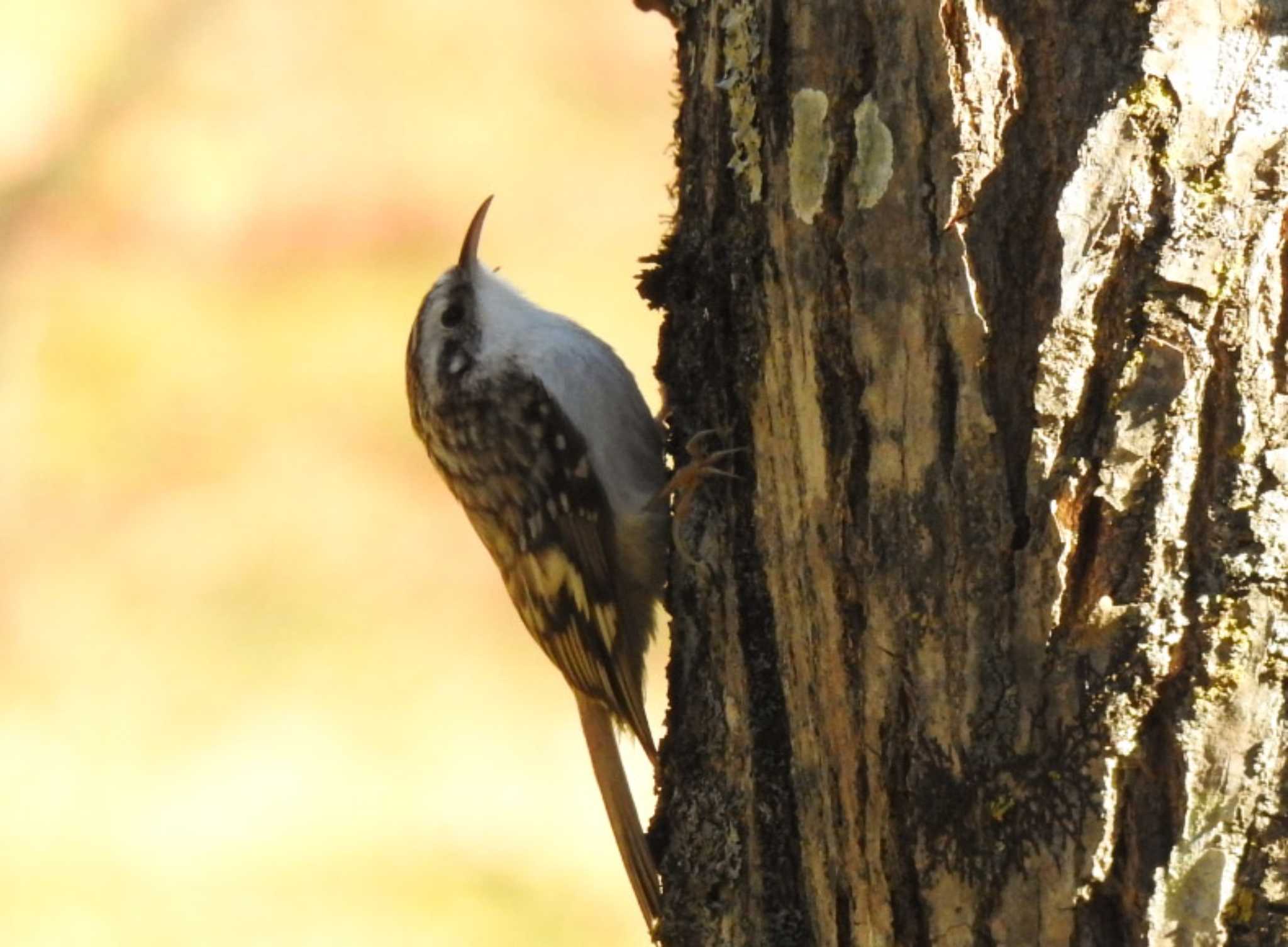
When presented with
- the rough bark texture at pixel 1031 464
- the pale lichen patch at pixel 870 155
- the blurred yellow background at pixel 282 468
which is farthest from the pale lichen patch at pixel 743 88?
the blurred yellow background at pixel 282 468

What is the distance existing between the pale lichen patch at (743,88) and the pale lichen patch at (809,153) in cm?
8

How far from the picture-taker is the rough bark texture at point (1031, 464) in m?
1.35

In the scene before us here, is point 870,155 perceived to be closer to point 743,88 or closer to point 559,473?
point 743,88

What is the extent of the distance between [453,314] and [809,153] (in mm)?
1292

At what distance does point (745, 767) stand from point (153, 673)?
3994mm

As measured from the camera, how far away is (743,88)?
1.74 m

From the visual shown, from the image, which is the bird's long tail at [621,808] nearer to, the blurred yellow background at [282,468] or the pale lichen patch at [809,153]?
the pale lichen patch at [809,153]

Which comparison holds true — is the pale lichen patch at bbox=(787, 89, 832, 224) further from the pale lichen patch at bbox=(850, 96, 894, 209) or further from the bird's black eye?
the bird's black eye

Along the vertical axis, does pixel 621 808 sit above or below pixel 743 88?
below

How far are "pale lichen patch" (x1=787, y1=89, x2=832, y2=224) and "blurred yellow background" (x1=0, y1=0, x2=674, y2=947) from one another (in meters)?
3.22

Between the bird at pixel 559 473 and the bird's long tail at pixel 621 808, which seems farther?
the bird at pixel 559 473

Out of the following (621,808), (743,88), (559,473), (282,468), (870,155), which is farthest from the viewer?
(282,468)

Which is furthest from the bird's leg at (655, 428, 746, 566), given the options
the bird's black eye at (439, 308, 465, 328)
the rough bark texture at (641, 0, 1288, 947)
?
the bird's black eye at (439, 308, 465, 328)

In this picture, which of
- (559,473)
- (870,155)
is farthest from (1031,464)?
(559,473)
